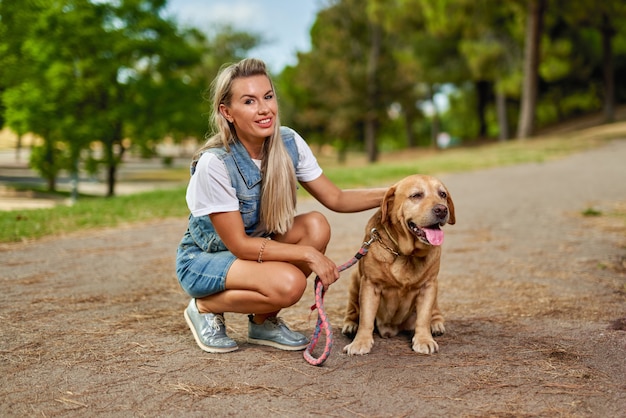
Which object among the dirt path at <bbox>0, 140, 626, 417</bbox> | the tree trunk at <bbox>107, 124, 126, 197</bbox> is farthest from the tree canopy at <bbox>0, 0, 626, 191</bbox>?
the dirt path at <bbox>0, 140, 626, 417</bbox>

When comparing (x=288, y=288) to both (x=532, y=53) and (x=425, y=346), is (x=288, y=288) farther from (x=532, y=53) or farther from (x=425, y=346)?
(x=532, y=53)

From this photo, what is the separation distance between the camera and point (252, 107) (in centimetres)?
344

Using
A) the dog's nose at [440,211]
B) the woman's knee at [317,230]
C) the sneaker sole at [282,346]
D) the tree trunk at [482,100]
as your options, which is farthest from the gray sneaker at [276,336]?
the tree trunk at [482,100]

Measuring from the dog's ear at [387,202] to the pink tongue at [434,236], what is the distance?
285 millimetres

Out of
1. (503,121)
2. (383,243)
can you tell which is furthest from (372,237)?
(503,121)

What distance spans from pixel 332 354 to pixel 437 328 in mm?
732

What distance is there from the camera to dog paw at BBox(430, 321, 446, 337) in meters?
3.80

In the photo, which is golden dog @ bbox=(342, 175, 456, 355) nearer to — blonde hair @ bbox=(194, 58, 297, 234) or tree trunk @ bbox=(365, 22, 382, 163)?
blonde hair @ bbox=(194, 58, 297, 234)

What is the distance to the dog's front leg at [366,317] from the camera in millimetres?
3500

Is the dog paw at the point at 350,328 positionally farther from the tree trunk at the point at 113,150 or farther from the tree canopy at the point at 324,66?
the tree trunk at the point at 113,150

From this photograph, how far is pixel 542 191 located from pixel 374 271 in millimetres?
9134

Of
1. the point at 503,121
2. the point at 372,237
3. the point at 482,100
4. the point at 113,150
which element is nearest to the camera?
the point at 372,237

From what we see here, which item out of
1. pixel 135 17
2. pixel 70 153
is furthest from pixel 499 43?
pixel 70 153

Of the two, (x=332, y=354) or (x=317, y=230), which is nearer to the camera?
(x=332, y=354)
